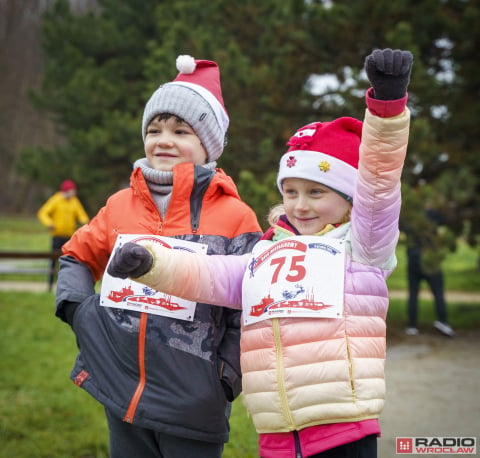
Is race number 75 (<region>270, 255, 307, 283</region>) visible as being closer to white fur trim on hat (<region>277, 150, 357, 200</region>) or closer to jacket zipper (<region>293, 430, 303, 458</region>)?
white fur trim on hat (<region>277, 150, 357, 200</region>)

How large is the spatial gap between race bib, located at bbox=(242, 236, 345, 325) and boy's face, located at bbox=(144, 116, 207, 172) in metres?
0.50

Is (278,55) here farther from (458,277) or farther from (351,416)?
(458,277)

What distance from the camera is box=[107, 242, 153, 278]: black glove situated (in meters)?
1.78

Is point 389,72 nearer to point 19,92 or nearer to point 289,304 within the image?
point 289,304

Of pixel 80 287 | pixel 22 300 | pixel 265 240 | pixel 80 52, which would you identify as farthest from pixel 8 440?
pixel 80 52

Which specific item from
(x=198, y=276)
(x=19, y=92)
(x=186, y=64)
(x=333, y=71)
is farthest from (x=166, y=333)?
(x=19, y=92)

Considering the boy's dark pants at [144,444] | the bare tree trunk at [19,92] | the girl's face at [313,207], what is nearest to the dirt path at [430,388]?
the boy's dark pants at [144,444]

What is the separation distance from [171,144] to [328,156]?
0.55 m

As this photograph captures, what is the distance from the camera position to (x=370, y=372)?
1.98m

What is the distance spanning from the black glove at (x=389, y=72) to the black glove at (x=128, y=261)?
77 centimetres

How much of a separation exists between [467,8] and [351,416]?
621 cm

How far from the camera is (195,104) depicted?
7.89ft

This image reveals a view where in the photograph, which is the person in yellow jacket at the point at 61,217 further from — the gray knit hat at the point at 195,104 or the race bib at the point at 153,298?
the race bib at the point at 153,298

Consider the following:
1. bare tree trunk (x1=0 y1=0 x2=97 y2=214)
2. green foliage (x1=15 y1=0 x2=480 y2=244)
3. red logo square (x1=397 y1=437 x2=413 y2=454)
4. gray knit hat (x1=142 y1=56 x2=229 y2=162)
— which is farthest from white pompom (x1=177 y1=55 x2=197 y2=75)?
bare tree trunk (x1=0 y1=0 x2=97 y2=214)
